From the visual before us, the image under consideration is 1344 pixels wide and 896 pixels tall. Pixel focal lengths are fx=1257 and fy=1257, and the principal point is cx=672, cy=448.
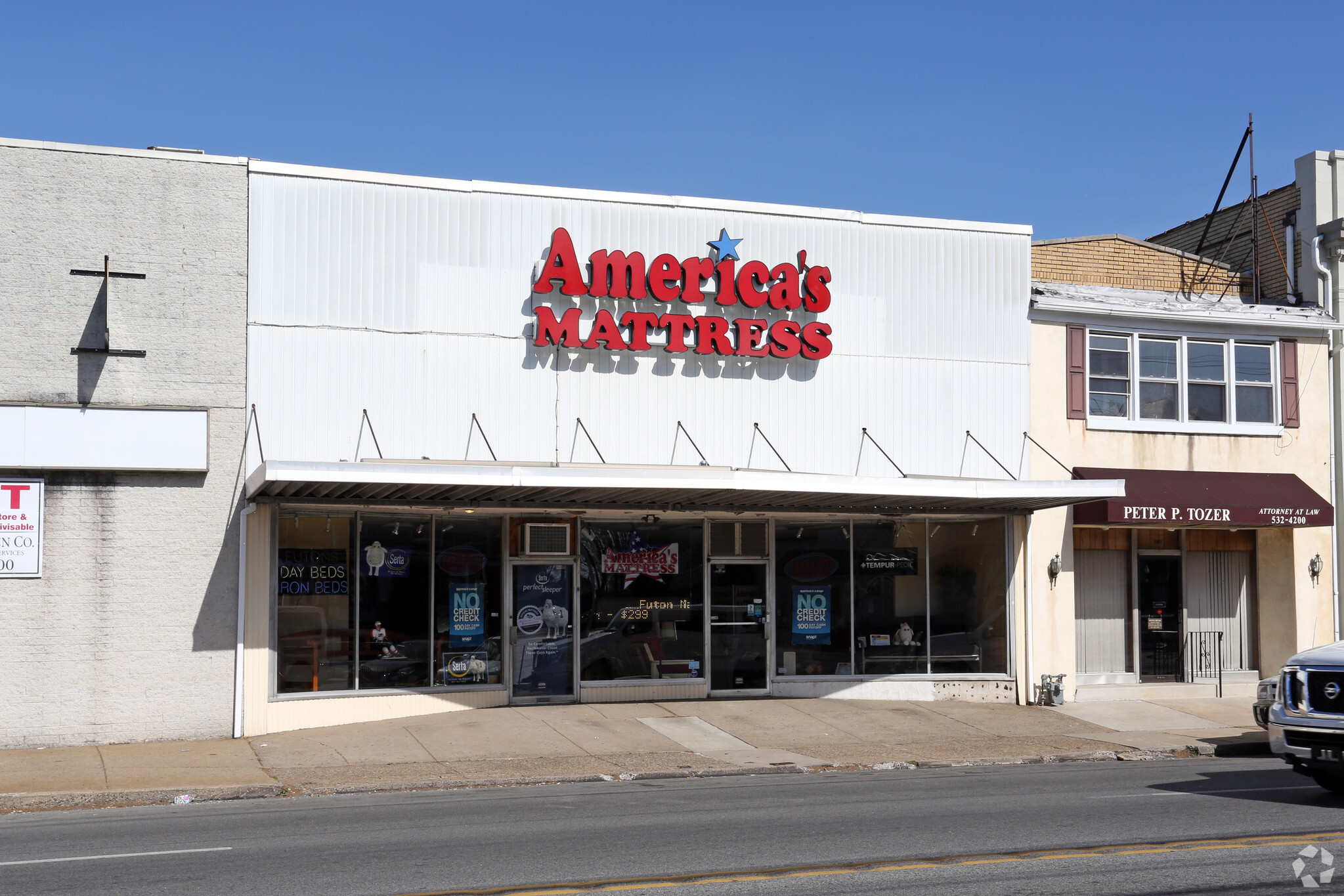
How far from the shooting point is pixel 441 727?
16.5m

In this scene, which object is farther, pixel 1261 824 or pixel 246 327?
pixel 246 327

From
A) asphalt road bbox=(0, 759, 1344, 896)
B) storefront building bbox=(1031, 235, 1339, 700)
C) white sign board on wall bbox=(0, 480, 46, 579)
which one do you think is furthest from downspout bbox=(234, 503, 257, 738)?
storefront building bbox=(1031, 235, 1339, 700)

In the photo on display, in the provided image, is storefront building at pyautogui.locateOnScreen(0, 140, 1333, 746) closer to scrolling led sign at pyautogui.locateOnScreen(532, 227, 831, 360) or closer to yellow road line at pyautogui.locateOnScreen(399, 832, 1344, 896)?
scrolling led sign at pyautogui.locateOnScreen(532, 227, 831, 360)

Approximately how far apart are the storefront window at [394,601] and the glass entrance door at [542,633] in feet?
4.43

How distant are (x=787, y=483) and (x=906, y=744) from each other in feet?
12.1

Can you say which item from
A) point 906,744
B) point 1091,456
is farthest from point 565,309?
point 1091,456

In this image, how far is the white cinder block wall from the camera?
1563 centimetres

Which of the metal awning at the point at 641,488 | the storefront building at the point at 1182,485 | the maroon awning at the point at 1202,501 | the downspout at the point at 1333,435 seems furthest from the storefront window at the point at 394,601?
the downspout at the point at 1333,435

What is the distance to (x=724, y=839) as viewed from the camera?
960cm

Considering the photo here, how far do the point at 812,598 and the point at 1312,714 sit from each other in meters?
9.24

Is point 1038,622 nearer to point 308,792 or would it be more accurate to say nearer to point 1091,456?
point 1091,456

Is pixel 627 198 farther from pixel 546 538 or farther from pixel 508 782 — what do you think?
pixel 508 782

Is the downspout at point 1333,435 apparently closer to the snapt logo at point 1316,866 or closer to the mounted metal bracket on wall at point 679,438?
the mounted metal bracket on wall at point 679,438

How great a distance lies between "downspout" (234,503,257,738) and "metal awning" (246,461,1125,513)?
0.49 m
